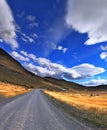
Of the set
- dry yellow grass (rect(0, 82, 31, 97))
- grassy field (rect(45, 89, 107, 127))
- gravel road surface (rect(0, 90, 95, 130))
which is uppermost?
dry yellow grass (rect(0, 82, 31, 97))

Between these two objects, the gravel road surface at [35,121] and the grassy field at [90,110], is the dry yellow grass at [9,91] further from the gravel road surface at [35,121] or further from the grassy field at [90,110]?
the gravel road surface at [35,121]

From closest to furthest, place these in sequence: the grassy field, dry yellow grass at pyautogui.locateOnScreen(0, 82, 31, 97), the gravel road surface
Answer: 1. the gravel road surface
2. the grassy field
3. dry yellow grass at pyautogui.locateOnScreen(0, 82, 31, 97)

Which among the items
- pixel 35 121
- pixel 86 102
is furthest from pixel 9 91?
pixel 35 121

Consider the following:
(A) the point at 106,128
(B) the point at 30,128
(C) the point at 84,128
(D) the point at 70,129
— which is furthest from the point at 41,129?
(A) the point at 106,128

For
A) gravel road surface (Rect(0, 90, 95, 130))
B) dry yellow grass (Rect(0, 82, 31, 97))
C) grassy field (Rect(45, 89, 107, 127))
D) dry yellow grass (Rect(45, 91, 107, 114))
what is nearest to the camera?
gravel road surface (Rect(0, 90, 95, 130))

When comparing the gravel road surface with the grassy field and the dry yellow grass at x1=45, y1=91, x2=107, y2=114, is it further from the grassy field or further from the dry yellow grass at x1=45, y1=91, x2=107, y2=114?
the dry yellow grass at x1=45, y1=91, x2=107, y2=114

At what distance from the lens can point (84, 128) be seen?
13.2 m

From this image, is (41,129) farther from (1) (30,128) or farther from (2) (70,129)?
(2) (70,129)

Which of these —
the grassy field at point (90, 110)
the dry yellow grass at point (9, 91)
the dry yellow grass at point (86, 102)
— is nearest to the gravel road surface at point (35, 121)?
the grassy field at point (90, 110)

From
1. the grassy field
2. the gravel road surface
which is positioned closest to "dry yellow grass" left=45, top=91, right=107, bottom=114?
the grassy field

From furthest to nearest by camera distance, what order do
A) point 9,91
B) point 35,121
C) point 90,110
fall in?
point 9,91 < point 90,110 < point 35,121

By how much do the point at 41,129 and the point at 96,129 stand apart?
3.51 meters

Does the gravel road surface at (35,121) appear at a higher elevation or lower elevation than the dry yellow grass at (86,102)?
lower

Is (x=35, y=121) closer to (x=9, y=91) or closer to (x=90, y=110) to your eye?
(x=90, y=110)
